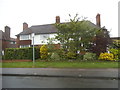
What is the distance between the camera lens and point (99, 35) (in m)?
18.3

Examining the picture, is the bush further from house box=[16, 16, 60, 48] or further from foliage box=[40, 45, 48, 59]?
house box=[16, 16, 60, 48]

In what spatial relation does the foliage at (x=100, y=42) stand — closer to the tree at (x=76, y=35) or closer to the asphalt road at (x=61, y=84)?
the tree at (x=76, y=35)

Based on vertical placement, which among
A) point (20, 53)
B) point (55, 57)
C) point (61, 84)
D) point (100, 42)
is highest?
point (100, 42)

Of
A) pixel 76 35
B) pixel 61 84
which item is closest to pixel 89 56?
pixel 76 35

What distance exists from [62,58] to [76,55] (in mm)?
2195

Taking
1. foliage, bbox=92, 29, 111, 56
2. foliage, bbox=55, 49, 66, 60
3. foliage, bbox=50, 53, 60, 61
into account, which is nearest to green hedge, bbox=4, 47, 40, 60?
foliage, bbox=50, 53, 60, 61

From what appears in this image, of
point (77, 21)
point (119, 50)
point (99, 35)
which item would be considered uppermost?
point (77, 21)

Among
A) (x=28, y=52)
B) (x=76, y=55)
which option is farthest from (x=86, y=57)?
(x=28, y=52)

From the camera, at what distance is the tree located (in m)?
18.3

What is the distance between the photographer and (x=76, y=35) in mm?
18422

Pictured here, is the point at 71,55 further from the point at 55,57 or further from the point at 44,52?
the point at 44,52

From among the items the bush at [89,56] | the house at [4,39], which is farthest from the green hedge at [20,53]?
the house at [4,39]

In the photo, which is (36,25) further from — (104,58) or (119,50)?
(119,50)

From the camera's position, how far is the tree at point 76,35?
1834 cm
